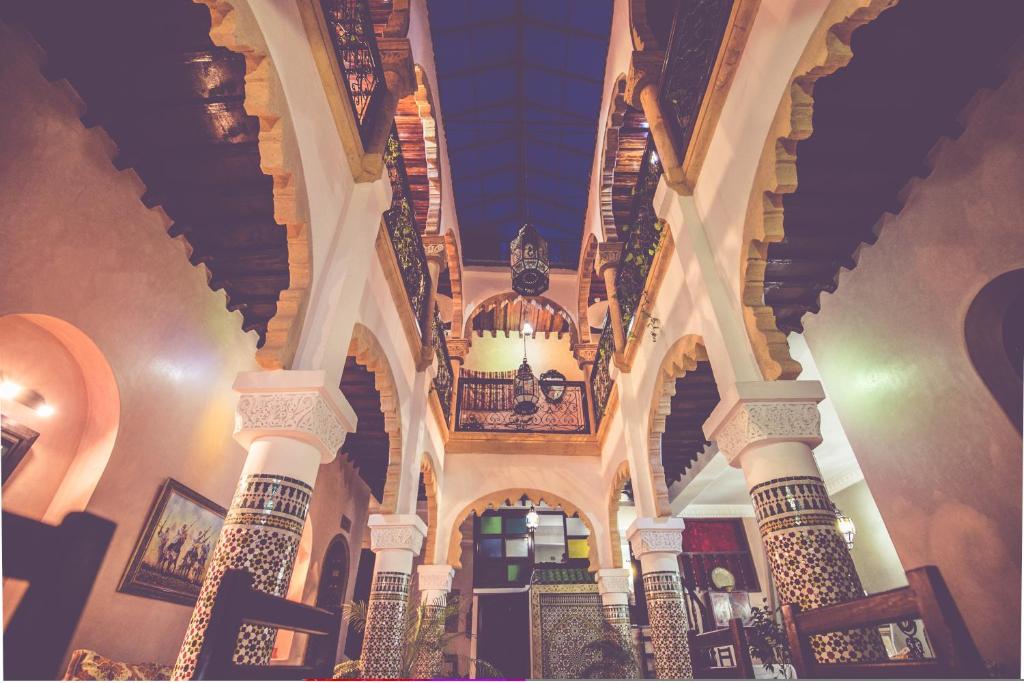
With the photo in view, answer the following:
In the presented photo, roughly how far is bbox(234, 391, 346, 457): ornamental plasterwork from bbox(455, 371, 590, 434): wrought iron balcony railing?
6.14 metres

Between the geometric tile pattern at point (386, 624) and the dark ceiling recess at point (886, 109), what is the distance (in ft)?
16.8

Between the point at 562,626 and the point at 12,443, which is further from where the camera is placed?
the point at 562,626

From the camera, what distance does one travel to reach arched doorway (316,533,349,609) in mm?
8680

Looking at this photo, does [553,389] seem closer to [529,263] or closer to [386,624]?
[529,263]

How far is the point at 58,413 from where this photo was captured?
13.9ft

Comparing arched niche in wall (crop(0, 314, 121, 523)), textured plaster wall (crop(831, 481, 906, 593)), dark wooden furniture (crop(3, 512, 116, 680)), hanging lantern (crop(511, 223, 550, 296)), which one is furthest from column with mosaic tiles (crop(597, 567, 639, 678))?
arched niche in wall (crop(0, 314, 121, 523))

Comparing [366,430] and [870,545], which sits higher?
[366,430]

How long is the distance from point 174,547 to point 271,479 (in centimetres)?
324

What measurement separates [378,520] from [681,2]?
575cm

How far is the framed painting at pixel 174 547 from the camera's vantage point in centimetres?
479

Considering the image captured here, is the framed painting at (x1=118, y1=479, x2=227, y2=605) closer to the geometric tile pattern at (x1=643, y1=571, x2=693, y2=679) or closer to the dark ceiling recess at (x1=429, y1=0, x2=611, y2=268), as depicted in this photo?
the geometric tile pattern at (x1=643, y1=571, x2=693, y2=679)

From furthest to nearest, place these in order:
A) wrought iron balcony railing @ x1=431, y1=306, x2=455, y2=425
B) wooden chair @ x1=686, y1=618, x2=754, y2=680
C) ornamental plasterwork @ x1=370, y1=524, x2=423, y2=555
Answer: wrought iron balcony railing @ x1=431, y1=306, x2=455, y2=425, ornamental plasterwork @ x1=370, y1=524, x2=423, y2=555, wooden chair @ x1=686, y1=618, x2=754, y2=680

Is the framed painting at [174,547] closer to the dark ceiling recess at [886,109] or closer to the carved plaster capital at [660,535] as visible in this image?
the carved plaster capital at [660,535]

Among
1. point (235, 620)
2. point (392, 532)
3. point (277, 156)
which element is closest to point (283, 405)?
point (277, 156)
